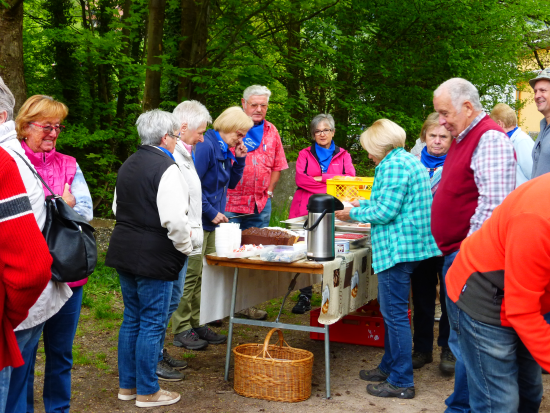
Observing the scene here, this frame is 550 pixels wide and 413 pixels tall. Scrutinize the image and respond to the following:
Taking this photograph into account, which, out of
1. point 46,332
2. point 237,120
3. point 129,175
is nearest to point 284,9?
point 237,120

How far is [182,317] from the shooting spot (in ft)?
16.4

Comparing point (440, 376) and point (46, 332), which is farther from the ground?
point (46, 332)

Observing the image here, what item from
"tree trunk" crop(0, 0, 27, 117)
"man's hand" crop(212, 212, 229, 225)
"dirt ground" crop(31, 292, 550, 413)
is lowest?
"dirt ground" crop(31, 292, 550, 413)

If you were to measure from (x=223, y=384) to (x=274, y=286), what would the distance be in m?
0.98

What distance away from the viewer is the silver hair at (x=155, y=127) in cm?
364

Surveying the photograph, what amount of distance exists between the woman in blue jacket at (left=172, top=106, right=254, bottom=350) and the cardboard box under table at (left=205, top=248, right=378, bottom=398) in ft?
1.97

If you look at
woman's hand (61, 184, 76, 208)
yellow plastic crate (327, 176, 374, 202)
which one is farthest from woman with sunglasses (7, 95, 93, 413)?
yellow plastic crate (327, 176, 374, 202)

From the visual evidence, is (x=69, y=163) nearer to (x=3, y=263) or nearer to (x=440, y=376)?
(x=3, y=263)

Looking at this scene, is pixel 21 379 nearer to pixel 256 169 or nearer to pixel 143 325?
pixel 143 325

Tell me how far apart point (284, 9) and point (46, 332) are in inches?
223

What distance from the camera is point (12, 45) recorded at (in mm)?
5980

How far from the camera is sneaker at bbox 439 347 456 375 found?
4.50 metres

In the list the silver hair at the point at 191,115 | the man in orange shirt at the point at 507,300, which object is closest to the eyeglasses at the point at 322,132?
the silver hair at the point at 191,115

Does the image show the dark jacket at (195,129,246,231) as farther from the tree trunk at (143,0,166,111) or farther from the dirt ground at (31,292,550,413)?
the tree trunk at (143,0,166,111)
